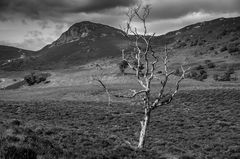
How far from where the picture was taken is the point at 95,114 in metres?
30.6

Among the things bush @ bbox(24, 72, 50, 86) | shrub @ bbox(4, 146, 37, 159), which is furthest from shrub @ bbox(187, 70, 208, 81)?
shrub @ bbox(4, 146, 37, 159)

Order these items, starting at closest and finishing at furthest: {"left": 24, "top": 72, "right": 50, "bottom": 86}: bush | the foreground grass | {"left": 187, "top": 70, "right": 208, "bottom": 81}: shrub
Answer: the foreground grass → {"left": 187, "top": 70, "right": 208, "bottom": 81}: shrub → {"left": 24, "top": 72, "right": 50, "bottom": 86}: bush

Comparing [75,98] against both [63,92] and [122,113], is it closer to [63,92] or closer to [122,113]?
[63,92]

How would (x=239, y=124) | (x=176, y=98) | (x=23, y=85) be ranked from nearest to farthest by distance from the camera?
(x=239, y=124), (x=176, y=98), (x=23, y=85)

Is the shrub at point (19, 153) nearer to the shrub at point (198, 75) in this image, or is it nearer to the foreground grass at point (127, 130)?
the foreground grass at point (127, 130)

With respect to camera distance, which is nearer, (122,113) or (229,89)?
(122,113)

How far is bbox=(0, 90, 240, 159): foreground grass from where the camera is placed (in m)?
9.82

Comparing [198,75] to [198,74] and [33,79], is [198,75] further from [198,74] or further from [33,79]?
[33,79]

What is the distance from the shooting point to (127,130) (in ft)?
73.9

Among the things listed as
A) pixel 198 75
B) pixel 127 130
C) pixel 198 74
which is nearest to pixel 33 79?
pixel 198 75

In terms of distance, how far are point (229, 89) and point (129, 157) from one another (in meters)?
37.2

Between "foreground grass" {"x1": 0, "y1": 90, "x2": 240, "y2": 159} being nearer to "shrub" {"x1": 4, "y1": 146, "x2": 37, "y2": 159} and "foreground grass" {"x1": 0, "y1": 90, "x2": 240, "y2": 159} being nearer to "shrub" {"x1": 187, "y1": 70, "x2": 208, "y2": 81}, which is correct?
"shrub" {"x1": 4, "y1": 146, "x2": 37, "y2": 159}

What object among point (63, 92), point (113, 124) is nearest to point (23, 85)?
point (63, 92)

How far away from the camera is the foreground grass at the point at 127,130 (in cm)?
982
